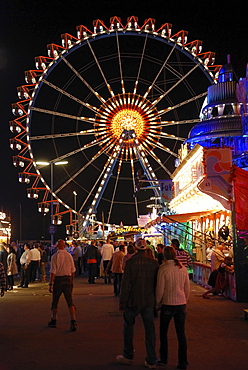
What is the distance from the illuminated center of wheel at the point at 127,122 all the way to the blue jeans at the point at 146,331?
26720 mm

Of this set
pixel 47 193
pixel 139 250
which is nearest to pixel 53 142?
pixel 47 193

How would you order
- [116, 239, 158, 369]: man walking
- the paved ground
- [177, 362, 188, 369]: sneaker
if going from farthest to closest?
the paved ground
[116, 239, 158, 369]: man walking
[177, 362, 188, 369]: sneaker

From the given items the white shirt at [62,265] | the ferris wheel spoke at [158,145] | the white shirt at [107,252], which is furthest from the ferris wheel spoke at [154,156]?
the white shirt at [62,265]

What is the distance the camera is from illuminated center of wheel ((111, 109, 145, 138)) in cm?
3416

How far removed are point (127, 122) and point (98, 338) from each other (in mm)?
25236

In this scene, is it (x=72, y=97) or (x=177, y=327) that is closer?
(x=177, y=327)

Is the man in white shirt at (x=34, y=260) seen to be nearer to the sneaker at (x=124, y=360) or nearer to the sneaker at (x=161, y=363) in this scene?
the sneaker at (x=124, y=360)

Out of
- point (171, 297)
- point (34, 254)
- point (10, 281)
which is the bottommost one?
point (10, 281)

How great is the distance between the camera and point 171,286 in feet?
25.1

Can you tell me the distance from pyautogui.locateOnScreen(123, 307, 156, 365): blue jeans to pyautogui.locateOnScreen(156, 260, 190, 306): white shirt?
0.23 meters

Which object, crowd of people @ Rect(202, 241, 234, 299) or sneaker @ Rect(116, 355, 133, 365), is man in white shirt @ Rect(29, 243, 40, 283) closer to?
crowd of people @ Rect(202, 241, 234, 299)

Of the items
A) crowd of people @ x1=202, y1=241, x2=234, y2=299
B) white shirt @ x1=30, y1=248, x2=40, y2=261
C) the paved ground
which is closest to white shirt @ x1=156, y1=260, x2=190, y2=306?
the paved ground

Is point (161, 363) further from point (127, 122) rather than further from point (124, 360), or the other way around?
point (127, 122)

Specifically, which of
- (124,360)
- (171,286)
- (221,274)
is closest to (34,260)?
(221,274)
